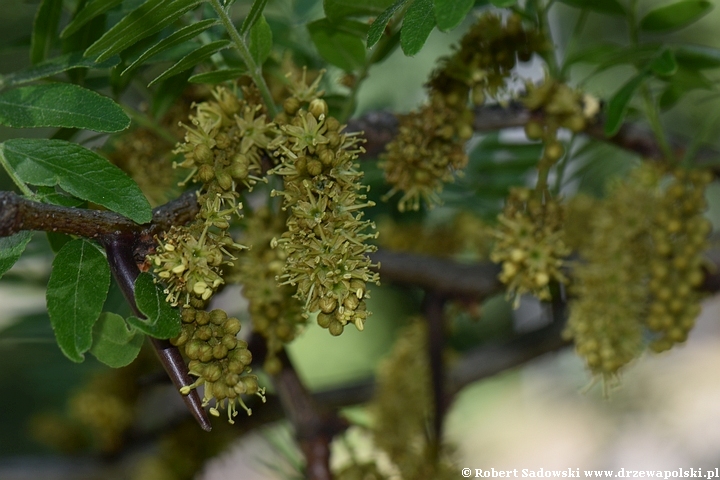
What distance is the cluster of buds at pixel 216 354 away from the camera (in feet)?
1.49

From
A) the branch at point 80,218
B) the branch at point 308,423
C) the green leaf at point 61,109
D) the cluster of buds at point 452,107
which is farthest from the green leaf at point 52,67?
the branch at point 308,423

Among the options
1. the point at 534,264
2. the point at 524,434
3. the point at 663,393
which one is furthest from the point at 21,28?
the point at 524,434

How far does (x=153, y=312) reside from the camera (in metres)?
0.44

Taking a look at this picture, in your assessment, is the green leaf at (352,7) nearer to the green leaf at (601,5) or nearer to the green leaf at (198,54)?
the green leaf at (198,54)

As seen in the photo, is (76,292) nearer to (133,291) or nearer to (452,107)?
(133,291)

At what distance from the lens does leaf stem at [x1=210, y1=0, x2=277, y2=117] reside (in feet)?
1.68

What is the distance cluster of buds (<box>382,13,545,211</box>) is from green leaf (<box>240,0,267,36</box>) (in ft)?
0.56

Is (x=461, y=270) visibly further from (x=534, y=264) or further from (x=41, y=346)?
(x=41, y=346)

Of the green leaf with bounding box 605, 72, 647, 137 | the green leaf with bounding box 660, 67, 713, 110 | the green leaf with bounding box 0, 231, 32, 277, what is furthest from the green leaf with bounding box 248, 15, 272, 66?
the green leaf with bounding box 660, 67, 713, 110

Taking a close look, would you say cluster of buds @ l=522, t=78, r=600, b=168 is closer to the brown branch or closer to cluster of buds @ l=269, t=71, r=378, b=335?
cluster of buds @ l=269, t=71, r=378, b=335

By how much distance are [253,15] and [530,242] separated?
34 cm

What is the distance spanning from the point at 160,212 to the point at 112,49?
0.11m

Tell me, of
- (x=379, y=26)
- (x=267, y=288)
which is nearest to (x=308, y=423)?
(x=267, y=288)

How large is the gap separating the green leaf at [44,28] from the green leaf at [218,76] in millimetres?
175
